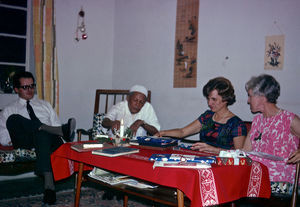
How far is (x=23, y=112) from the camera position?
3414 mm

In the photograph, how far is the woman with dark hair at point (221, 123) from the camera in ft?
8.38

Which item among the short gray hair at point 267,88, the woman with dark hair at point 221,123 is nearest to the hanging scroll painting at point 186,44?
the woman with dark hair at point 221,123

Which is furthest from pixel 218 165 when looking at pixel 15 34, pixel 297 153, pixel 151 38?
pixel 15 34

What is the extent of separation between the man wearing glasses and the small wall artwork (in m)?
2.04

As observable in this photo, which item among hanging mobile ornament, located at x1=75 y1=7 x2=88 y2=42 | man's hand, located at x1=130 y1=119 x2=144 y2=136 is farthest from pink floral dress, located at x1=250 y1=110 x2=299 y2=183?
hanging mobile ornament, located at x1=75 y1=7 x2=88 y2=42

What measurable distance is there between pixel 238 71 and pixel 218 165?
177 centimetres

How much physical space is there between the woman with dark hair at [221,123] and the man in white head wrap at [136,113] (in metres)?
0.62

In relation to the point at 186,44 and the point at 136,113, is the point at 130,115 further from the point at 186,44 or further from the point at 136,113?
the point at 186,44

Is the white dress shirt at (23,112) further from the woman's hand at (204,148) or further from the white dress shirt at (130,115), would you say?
Result: the woman's hand at (204,148)

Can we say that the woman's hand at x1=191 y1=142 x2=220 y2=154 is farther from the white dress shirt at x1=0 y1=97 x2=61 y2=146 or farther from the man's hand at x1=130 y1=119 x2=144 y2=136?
the white dress shirt at x1=0 y1=97 x2=61 y2=146

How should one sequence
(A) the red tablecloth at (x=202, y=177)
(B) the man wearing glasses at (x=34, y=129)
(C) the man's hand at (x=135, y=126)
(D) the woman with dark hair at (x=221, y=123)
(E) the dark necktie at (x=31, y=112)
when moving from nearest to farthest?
(A) the red tablecloth at (x=202, y=177) → (D) the woman with dark hair at (x=221, y=123) → (B) the man wearing glasses at (x=34, y=129) → (C) the man's hand at (x=135, y=126) → (E) the dark necktie at (x=31, y=112)

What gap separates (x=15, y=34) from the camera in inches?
157

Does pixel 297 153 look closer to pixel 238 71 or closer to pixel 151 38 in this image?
pixel 238 71

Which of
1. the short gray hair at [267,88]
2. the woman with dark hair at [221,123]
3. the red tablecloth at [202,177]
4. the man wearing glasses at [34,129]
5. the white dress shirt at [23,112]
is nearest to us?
the red tablecloth at [202,177]
